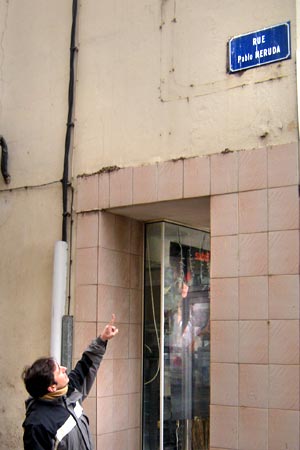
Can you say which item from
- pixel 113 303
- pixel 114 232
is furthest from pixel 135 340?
pixel 114 232

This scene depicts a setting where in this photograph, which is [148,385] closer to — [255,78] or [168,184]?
[168,184]

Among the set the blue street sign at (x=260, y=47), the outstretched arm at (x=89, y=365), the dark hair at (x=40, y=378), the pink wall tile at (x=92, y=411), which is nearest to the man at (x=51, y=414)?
the dark hair at (x=40, y=378)

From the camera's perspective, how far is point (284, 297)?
566 centimetres

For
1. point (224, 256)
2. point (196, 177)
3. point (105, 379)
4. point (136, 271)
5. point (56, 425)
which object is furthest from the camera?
point (136, 271)

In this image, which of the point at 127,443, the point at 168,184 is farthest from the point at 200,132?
the point at 127,443

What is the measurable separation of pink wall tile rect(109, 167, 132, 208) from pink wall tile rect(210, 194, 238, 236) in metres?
0.93

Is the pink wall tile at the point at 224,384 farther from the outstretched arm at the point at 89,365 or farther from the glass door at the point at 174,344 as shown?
the outstretched arm at the point at 89,365

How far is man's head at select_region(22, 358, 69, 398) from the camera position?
4.23 metres

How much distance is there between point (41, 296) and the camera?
23.6 feet

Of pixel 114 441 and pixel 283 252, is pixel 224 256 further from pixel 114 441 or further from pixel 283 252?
pixel 114 441

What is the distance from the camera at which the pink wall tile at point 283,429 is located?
5445mm

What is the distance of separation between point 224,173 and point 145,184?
85 cm

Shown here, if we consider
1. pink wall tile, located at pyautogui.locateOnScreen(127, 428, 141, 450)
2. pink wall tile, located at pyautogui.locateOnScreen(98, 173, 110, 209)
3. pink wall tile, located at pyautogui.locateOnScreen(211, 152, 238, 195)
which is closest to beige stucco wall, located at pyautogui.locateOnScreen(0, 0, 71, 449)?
pink wall tile, located at pyautogui.locateOnScreen(98, 173, 110, 209)

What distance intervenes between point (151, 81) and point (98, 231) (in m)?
1.52
